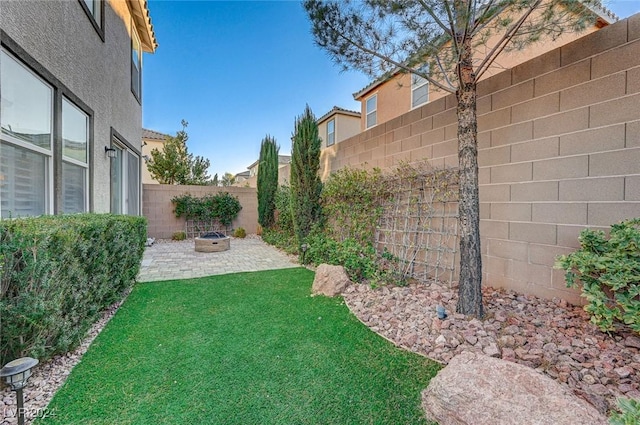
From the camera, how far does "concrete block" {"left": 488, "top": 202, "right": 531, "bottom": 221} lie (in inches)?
147

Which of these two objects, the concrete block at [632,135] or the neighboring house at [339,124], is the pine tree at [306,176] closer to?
the concrete block at [632,135]

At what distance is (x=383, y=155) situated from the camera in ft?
20.9

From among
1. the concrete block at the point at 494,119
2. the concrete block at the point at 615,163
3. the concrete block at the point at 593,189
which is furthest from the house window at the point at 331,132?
the concrete block at the point at 615,163

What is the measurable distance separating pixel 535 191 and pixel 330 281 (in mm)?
3165

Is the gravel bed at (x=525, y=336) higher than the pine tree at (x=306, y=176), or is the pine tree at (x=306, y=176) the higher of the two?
the pine tree at (x=306, y=176)

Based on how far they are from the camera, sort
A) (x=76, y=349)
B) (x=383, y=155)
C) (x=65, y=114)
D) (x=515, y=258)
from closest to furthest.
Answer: (x=76, y=349), (x=515, y=258), (x=65, y=114), (x=383, y=155)

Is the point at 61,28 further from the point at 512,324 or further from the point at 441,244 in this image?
the point at 512,324

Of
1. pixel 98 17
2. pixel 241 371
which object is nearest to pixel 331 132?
pixel 98 17

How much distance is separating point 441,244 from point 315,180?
151 inches

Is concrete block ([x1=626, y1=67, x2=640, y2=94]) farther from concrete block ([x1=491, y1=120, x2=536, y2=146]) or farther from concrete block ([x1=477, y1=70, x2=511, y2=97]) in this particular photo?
concrete block ([x1=477, y1=70, x2=511, y2=97])

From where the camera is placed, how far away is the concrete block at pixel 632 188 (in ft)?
9.05

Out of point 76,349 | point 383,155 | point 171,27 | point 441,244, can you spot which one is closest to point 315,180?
point 383,155

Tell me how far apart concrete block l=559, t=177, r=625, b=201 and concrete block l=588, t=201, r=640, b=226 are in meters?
0.07

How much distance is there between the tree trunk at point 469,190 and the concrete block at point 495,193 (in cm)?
103
